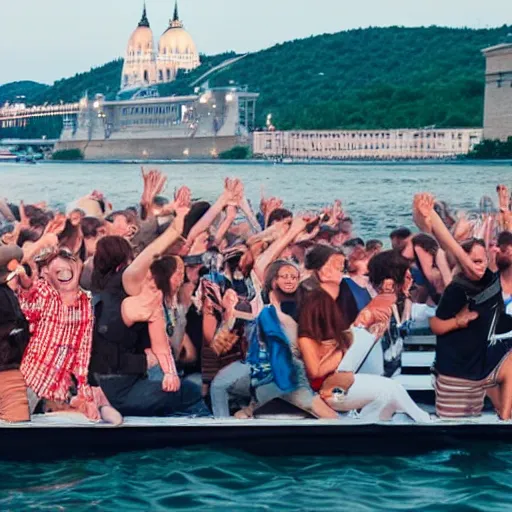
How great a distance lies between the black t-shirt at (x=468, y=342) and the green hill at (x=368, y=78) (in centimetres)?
8456

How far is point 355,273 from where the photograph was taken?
7176 millimetres

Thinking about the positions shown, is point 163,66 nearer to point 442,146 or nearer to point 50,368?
point 442,146

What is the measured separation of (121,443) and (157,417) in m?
0.22

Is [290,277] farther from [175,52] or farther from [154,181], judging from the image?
[175,52]

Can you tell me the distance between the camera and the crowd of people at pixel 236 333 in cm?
630

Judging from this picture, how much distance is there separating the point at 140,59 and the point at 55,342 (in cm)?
12122

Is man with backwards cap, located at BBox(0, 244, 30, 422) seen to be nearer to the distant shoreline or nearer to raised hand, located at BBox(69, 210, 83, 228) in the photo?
raised hand, located at BBox(69, 210, 83, 228)

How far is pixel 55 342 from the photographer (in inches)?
253

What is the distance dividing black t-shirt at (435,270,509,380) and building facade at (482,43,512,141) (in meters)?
78.9

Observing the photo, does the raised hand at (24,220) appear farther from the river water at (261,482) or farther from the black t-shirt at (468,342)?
the black t-shirt at (468,342)

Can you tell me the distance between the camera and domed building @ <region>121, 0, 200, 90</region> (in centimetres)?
12600

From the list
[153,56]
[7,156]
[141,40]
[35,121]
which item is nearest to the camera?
[7,156]

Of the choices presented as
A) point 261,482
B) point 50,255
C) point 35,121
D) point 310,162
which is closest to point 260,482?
point 261,482

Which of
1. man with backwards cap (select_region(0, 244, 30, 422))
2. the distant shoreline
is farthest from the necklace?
the distant shoreline
